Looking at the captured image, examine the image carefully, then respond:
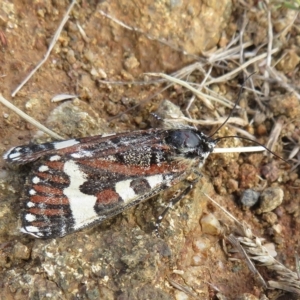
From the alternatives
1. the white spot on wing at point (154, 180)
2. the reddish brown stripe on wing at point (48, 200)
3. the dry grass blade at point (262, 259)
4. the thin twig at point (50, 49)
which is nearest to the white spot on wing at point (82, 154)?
the reddish brown stripe on wing at point (48, 200)

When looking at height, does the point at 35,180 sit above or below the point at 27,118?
below

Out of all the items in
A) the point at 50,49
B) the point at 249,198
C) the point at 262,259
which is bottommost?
the point at 262,259

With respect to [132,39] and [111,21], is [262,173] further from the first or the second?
[111,21]

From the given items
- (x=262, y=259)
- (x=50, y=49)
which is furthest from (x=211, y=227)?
(x=50, y=49)

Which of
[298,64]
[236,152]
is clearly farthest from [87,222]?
[298,64]

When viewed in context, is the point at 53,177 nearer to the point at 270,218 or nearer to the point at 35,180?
the point at 35,180

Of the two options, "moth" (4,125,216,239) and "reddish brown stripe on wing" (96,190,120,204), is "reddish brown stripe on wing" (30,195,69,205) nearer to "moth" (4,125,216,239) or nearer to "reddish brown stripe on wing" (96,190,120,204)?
"moth" (4,125,216,239)
